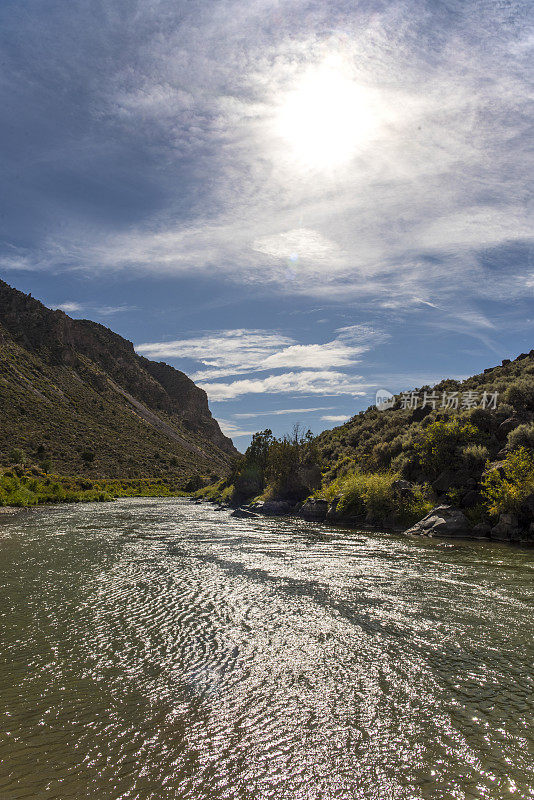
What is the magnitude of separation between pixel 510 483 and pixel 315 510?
2162cm

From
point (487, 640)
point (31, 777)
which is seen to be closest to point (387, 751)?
point (31, 777)

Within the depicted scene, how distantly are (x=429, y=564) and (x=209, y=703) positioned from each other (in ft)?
53.3

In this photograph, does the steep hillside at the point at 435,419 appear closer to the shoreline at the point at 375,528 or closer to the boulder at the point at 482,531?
the shoreline at the point at 375,528

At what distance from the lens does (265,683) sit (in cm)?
931

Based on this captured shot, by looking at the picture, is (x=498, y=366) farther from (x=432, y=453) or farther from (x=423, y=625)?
(x=423, y=625)

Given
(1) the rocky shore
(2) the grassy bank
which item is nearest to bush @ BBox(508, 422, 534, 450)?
(1) the rocky shore

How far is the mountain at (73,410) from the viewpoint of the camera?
9094 cm

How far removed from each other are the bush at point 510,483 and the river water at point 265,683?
991 centimetres

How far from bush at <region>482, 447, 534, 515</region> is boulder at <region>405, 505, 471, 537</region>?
7.24 feet

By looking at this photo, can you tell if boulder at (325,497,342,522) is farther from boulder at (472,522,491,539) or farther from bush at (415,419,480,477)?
boulder at (472,522,491,539)

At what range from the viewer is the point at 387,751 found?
22.7ft

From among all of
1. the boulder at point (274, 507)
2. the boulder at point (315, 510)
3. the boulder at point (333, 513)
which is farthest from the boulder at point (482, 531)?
the boulder at point (274, 507)

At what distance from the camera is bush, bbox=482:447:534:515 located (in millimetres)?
28453

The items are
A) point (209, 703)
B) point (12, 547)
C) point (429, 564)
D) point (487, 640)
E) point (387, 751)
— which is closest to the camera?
point (387, 751)
